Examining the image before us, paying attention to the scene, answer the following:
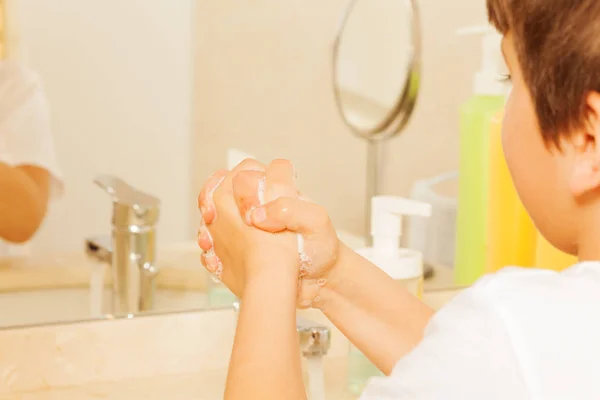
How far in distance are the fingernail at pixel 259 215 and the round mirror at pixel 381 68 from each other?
0.36m

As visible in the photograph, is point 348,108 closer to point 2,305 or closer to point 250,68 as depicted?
point 250,68

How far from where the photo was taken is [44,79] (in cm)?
78

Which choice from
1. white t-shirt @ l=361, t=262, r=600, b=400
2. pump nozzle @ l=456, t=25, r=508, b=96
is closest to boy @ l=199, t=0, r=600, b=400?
white t-shirt @ l=361, t=262, r=600, b=400

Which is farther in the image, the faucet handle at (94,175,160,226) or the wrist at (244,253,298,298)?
the faucet handle at (94,175,160,226)

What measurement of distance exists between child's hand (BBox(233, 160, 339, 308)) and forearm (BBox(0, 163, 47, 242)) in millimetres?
282

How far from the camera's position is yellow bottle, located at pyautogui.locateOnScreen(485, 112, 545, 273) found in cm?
90

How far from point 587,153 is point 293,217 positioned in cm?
20

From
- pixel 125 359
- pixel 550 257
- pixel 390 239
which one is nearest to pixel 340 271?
pixel 390 239

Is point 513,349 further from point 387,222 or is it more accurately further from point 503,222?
point 503,222

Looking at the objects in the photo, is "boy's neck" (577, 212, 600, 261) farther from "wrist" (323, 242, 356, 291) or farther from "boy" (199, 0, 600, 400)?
"wrist" (323, 242, 356, 291)

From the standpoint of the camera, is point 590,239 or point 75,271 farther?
point 75,271

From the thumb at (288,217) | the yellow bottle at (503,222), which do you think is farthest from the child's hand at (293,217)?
the yellow bottle at (503,222)

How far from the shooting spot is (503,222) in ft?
3.02

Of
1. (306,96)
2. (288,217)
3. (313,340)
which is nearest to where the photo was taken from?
(288,217)
